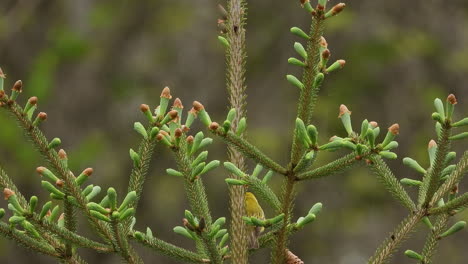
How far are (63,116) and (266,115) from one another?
126 inches

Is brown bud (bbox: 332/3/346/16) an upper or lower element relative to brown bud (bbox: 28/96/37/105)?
upper

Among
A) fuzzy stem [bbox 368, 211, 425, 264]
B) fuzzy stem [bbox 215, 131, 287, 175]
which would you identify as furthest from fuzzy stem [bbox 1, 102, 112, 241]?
fuzzy stem [bbox 368, 211, 425, 264]

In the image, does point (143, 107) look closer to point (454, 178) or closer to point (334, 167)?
point (334, 167)

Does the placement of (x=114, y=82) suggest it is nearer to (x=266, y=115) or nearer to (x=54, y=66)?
(x=54, y=66)

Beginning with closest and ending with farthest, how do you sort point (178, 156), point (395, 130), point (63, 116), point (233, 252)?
point (395, 130) < point (178, 156) < point (233, 252) < point (63, 116)

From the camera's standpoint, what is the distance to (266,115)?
1252 centimetres

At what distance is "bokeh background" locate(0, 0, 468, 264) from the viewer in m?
11.8

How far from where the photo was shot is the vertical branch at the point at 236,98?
2.19m

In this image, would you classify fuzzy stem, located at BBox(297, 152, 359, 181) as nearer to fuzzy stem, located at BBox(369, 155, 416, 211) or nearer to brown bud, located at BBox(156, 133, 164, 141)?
fuzzy stem, located at BBox(369, 155, 416, 211)

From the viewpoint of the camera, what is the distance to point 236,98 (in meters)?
2.31

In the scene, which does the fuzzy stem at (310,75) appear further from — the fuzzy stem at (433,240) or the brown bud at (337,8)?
the fuzzy stem at (433,240)

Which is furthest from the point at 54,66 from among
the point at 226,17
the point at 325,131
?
the point at 226,17

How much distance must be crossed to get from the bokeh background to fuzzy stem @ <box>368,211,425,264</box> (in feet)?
28.4

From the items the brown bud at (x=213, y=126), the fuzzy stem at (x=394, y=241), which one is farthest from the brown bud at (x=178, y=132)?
the fuzzy stem at (x=394, y=241)
